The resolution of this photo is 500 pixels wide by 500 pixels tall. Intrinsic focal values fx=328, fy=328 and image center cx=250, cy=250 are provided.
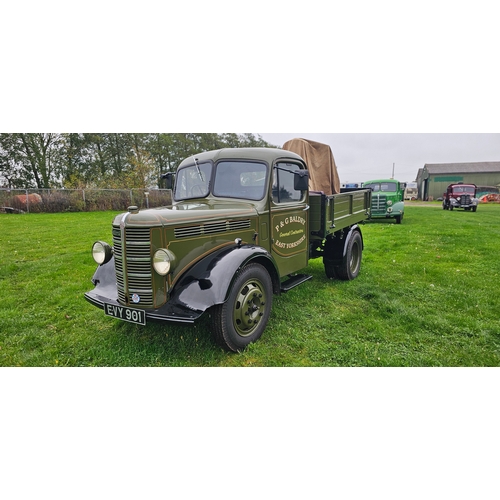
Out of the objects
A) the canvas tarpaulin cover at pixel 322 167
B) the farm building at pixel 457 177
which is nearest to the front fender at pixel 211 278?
the canvas tarpaulin cover at pixel 322 167

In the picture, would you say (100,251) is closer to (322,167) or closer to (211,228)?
(211,228)

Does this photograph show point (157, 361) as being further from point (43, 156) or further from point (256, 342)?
point (43, 156)

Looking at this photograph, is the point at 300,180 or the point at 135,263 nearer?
Result: the point at 135,263

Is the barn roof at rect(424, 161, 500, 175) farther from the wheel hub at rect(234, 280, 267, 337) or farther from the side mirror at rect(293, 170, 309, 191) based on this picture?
the wheel hub at rect(234, 280, 267, 337)

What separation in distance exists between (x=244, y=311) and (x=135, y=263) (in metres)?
1.18

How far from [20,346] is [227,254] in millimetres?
2486

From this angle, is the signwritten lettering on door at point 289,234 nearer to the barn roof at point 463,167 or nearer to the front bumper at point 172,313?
the front bumper at point 172,313

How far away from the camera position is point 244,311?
338 centimetres

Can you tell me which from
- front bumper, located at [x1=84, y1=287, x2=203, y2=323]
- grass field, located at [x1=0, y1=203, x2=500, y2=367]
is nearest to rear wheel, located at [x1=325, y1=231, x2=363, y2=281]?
grass field, located at [x1=0, y1=203, x2=500, y2=367]

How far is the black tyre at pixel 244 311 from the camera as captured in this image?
10.3ft

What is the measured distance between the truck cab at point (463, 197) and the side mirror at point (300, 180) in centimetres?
2141

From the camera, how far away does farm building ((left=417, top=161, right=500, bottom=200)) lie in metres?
42.1

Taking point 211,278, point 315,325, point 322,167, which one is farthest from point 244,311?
point 322,167

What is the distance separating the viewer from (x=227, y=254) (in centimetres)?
334
